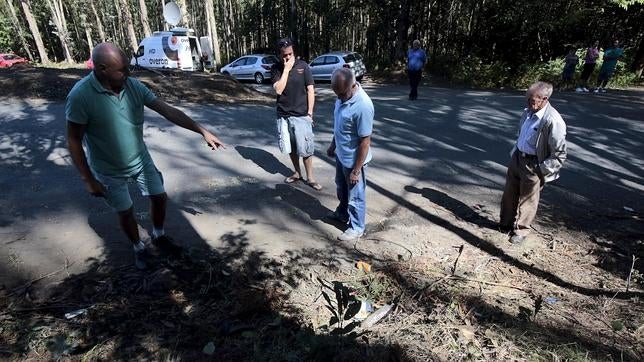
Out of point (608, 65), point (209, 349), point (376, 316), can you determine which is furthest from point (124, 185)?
point (608, 65)

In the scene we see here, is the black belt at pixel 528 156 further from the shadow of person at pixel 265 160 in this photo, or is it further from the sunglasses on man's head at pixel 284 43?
the shadow of person at pixel 265 160

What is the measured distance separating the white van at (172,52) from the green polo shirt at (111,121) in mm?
17640

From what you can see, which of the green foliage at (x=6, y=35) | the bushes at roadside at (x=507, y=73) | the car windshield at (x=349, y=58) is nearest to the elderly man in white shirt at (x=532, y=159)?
the bushes at roadside at (x=507, y=73)

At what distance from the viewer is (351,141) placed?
3805mm

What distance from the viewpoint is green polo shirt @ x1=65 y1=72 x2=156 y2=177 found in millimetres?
2832

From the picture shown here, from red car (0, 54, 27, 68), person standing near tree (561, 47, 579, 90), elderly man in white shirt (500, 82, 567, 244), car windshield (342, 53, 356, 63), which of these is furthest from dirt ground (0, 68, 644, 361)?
red car (0, 54, 27, 68)

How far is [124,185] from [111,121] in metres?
0.55

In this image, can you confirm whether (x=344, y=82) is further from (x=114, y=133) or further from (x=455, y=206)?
(x=455, y=206)

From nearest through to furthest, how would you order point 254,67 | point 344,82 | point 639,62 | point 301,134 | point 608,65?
point 344,82, point 301,134, point 608,65, point 639,62, point 254,67

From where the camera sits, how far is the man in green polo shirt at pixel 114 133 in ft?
9.25

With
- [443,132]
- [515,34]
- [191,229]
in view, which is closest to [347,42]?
[515,34]

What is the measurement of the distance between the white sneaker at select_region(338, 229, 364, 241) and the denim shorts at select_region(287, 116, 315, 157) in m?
1.48

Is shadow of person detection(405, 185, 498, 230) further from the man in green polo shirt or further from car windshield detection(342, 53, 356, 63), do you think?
car windshield detection(342, 53, 356, 63)

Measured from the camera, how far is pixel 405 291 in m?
3.32
